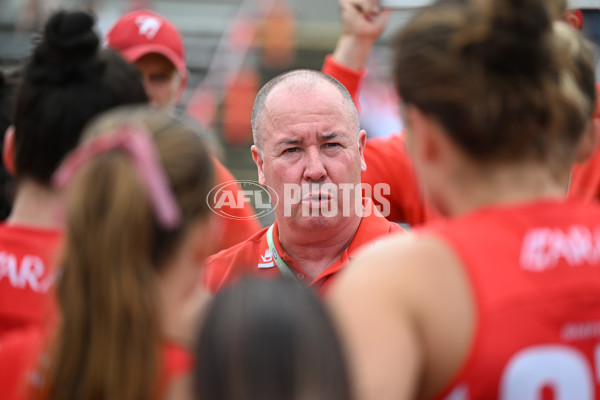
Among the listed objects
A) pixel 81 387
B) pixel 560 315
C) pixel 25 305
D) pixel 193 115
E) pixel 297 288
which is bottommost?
pixel 193 115

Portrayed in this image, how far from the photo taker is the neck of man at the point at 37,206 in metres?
2.00

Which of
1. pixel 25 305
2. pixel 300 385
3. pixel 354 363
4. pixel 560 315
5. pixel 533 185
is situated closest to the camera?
pixel 300 385

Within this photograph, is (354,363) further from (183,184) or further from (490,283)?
(183,184)

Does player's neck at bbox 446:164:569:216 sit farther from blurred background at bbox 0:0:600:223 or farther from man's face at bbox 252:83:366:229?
blurred background at bbox 0:0:600:223

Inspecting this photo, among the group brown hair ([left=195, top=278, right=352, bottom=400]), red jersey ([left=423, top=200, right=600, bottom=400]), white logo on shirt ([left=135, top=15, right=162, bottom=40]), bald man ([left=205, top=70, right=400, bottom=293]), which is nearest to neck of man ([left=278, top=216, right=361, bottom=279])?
bald man ([left=205, top=70, right=400, bottom=293])

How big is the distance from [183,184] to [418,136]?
0.49 meters

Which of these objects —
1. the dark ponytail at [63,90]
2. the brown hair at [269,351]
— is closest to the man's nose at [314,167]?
the dark ponytail at [63,90]

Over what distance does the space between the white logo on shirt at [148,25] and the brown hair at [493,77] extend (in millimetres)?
3118

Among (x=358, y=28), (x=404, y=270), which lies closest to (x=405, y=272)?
(x=404, y=270)

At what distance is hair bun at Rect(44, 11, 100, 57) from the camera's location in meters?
2.12

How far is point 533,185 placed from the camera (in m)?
1.64

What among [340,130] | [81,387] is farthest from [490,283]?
[340,130]

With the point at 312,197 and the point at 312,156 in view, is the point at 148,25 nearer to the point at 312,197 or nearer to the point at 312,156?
the point at 312,156

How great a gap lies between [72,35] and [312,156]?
1.32m
